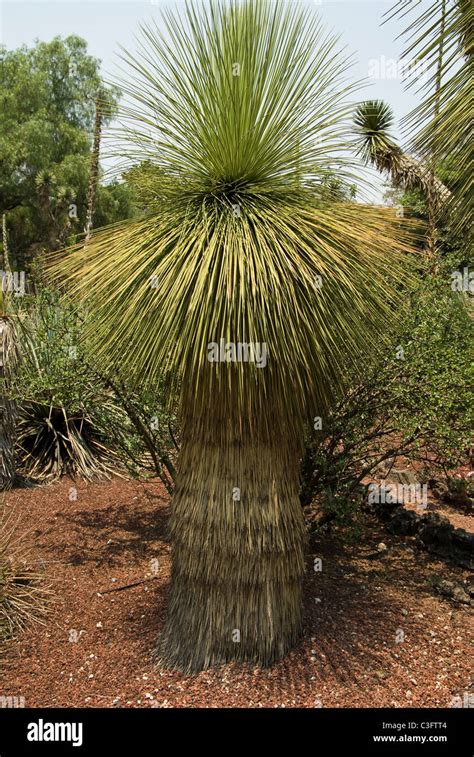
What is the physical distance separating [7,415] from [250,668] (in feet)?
18.5

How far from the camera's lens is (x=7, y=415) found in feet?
28.2

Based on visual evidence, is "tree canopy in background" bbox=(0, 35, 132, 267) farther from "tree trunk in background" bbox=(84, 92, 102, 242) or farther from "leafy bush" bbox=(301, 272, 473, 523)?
"leafy bush" bbox=(301, 272, 473, 523)

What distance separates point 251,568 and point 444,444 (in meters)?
2.45

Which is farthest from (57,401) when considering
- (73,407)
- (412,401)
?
(412,401)

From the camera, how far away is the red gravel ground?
4.09 m

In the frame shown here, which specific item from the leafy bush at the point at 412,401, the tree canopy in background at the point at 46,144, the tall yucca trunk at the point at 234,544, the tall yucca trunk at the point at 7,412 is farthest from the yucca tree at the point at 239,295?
the tree canopy in background at the point at 46,144

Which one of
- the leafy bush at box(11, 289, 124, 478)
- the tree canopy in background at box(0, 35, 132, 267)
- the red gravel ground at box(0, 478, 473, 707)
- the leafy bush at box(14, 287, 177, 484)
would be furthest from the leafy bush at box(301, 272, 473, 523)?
the tree canopy in background at box(0, 35, 132, 267)

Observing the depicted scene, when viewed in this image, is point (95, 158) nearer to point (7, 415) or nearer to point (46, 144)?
point (7, 415)

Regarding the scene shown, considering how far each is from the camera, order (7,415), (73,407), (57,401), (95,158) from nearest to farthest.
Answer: (95,158) < (73,407) < (57,401) < (7,415)

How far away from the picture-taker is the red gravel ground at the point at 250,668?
409cm

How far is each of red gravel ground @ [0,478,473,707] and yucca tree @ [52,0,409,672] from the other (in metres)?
0.25

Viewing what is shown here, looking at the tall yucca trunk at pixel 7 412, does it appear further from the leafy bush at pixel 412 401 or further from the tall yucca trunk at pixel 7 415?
the leafy bush at pixel 412 401

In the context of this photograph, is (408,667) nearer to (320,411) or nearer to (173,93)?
(320,411)

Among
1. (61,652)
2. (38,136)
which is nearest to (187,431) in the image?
(61,652)
